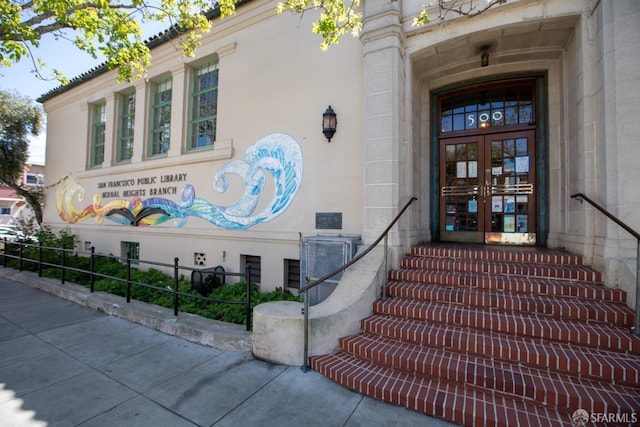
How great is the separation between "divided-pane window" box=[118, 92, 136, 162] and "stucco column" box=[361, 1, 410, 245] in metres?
8.88

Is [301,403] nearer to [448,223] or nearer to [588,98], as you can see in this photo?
[448,223]

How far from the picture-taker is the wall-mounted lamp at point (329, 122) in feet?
18.7

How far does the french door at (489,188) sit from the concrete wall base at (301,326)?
346cm

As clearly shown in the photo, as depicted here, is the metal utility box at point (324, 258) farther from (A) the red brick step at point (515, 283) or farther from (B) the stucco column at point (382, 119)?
(A) the red brick step at point (515, 283)

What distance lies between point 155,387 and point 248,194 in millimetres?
4386

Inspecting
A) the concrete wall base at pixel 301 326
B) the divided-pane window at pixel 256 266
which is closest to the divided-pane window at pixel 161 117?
the divided-pane window at pixel 256 266

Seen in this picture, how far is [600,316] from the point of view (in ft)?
10.9

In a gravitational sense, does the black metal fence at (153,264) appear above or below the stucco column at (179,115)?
below

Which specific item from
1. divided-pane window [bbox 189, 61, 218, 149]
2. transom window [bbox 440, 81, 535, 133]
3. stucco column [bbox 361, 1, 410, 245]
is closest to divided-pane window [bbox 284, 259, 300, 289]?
stucco column [bbox 361, 1, 410, 245]

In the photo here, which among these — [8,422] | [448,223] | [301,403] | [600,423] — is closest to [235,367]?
[301,403]

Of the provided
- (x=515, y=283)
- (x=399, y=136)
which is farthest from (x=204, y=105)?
(x=515, y=283)

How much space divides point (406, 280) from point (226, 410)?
3.05m

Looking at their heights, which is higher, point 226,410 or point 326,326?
point 326,326

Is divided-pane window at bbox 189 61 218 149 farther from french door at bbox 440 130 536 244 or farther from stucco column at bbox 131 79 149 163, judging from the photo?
french door at bbox 440 130 536 244
